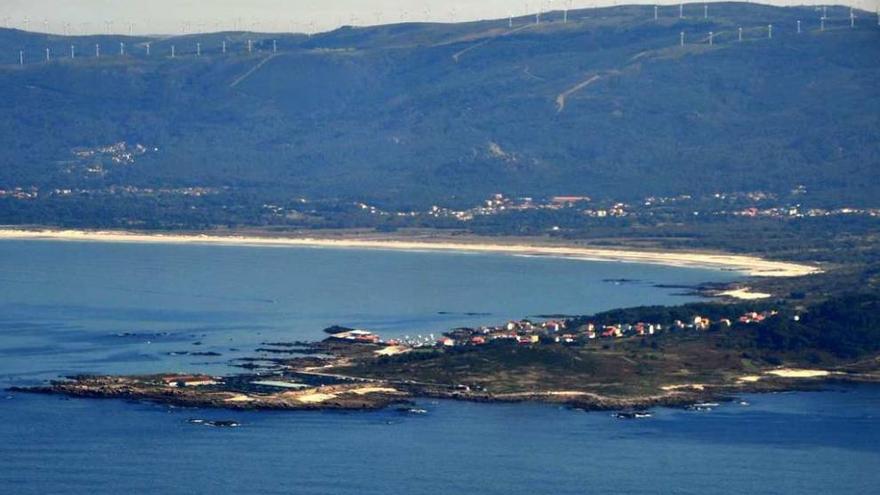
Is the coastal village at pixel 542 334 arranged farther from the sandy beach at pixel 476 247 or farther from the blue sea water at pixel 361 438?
the sandy beach at pixel 476 247

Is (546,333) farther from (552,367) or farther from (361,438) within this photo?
(361,438)

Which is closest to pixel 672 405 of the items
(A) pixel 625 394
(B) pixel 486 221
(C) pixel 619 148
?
(A) pixel 625 394

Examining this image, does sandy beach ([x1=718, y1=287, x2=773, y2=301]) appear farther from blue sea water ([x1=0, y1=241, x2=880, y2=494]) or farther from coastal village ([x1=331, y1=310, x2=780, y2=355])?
coastal village ([x1=331, y1=310, x2=780, y2=355])

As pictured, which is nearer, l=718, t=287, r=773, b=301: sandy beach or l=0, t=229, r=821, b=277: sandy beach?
l=718, t=287, r=773, b=301: sandy beach

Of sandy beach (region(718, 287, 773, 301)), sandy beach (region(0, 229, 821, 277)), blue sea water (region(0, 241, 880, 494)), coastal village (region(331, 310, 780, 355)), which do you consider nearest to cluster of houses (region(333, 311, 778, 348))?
coastal village (region(331, 310, 780, 355))

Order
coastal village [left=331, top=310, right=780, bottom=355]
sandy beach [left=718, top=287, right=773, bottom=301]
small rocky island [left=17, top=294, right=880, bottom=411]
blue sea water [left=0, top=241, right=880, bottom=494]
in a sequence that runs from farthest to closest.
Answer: sandy beach [left=718, top=287, right=773, bottom=301] < coastal village [left=331, top=310, right=780, bottom=355] < small rocky island [left=17, top=294, right=880, bottom=411] < blue sea water [left=0, top=241, right=880, bottom=494]

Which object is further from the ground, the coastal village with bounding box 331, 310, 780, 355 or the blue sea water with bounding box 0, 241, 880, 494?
the coastal village with bounding box 331, 310, 780, 355
